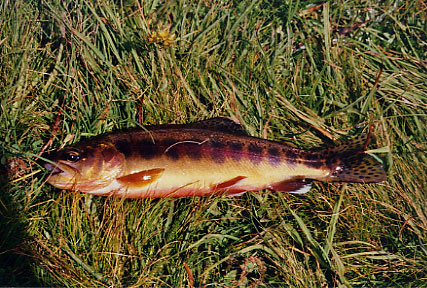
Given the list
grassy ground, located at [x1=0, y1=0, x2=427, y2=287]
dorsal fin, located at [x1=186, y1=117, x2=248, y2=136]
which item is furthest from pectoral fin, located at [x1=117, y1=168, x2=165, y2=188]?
dorsal fin, located at [x1=186, y1=117, x2=248, y2=136]

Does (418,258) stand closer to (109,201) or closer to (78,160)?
(109,201)

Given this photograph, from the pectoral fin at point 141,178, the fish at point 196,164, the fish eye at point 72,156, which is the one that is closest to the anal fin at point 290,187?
the fish at point 196,164

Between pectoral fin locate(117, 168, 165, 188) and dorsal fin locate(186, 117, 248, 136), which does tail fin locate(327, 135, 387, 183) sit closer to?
dorsal fin locate(186, 117, 248, 136)

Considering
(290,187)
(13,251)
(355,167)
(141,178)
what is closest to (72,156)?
(141,178)

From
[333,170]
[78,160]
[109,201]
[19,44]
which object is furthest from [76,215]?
[333,170]

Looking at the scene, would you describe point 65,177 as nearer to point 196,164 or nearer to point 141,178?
point 141,178

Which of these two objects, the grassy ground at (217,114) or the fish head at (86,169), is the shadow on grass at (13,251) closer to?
the grassy ground at (217,114)
